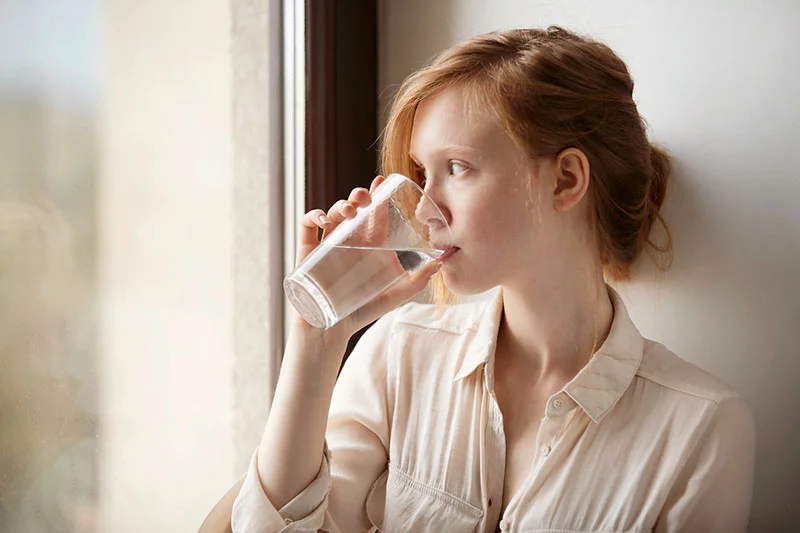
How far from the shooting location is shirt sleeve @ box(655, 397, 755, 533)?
1.04 meters

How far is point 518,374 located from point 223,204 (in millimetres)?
657

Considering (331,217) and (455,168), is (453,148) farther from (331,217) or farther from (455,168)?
(331,217)

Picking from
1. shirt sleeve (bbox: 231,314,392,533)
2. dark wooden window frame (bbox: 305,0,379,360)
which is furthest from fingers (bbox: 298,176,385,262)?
dark wooden window frame (bbox: 305,0,379,360)

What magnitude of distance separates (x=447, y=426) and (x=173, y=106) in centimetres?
74

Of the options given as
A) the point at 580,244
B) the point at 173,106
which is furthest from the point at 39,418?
the point at 580,244

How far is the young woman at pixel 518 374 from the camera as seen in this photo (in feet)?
3.47

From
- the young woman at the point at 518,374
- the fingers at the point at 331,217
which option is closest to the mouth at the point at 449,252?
the young woman at the point at 518,374

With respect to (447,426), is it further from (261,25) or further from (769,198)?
(261,25)

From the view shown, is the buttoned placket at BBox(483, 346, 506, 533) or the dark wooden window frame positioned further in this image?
the dark wooden window frame

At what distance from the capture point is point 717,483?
3.41ft

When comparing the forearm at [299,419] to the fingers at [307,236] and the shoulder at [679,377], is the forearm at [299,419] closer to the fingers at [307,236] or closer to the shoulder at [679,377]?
the fingers at [307,236]

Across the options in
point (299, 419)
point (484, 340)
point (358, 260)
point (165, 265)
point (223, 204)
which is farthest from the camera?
point (223, 204)

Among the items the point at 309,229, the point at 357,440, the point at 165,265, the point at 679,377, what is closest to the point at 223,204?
the point at 165,265

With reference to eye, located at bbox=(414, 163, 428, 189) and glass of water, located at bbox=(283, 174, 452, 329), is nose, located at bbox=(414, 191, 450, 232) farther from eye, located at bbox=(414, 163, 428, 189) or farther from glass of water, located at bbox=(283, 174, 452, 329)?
eye, located at bbox=(414, 163, 428, 189)
